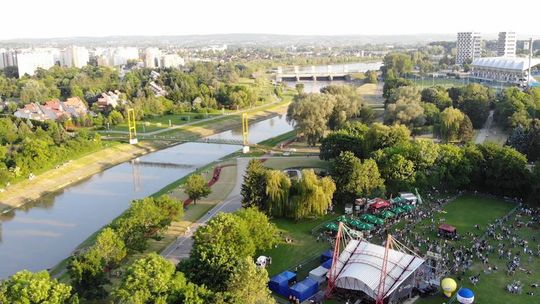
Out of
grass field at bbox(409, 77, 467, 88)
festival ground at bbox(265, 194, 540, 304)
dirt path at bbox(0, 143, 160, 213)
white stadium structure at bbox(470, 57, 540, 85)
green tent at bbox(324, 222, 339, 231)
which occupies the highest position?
white stadium structure at bbox(470, 57, 540, 85)

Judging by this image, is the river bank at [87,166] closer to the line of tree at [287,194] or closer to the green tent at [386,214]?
the line of tree at [287,194]

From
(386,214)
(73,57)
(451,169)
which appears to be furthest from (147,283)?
(73,57)

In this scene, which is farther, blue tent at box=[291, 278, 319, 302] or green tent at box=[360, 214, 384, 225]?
green tent at box=[360, 214, 384, 225]

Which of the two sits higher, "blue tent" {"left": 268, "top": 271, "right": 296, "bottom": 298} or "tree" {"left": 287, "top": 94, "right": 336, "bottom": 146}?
"tree" {"left": 287, "top": 94, "right": 336, "bottom": 146}

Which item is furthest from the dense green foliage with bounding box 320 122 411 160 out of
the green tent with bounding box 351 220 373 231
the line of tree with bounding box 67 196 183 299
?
the line of tree with bounding box 67 196 183 299

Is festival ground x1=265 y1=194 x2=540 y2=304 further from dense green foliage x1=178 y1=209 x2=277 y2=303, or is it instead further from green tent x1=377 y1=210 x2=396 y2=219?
dense green foliage x1=178 y1=209 x2=277 y2=303

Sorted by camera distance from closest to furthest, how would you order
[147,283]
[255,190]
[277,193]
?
[147,283]
[277,193]
[255,190]

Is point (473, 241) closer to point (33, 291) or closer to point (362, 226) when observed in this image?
point (362, 226)
